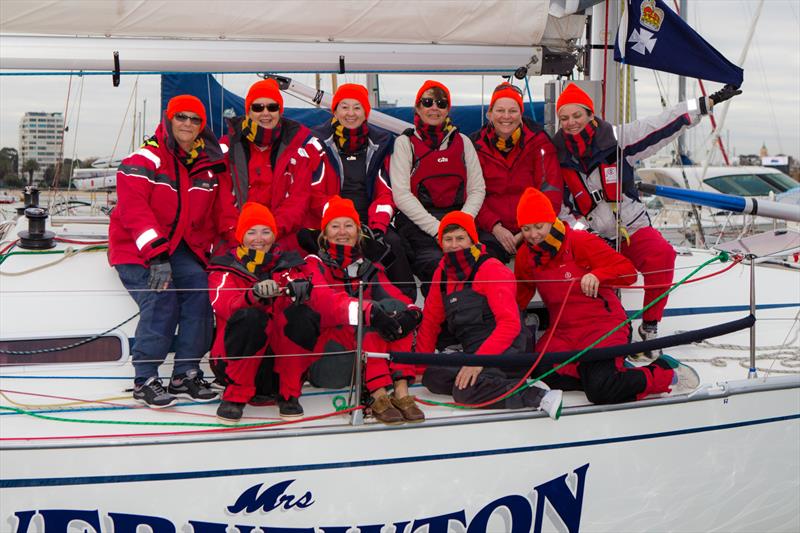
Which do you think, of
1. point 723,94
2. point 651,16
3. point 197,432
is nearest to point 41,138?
point 197,432

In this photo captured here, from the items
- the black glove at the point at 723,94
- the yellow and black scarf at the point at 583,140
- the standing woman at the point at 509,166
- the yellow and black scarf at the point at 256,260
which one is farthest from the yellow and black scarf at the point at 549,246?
the yellow and black scarf at the point at 256,260

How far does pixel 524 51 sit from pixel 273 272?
215 centimetres

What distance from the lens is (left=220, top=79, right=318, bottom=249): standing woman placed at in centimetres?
399

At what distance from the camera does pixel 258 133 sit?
402 cm

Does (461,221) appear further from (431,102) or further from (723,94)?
(723,94)

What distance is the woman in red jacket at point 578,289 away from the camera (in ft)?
11.9

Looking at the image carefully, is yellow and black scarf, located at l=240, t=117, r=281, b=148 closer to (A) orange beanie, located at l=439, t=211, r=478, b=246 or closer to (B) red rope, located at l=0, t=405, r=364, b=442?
(A) orange beanie, located at l=439, t=211, r=478, b=246

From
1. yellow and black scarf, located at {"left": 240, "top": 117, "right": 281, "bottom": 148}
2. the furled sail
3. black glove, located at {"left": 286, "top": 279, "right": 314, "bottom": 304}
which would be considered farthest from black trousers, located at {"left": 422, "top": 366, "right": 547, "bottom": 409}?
the furled sail

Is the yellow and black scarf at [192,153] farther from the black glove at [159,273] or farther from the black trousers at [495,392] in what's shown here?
the black trousers at [495,392]

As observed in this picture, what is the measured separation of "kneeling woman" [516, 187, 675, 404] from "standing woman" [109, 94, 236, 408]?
1362mm

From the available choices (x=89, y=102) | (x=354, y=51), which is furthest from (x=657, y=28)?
(x=89, y=102)

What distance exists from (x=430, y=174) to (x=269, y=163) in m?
0.81

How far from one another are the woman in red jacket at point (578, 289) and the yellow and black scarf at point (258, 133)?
3.95ft

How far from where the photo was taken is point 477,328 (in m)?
3.68
